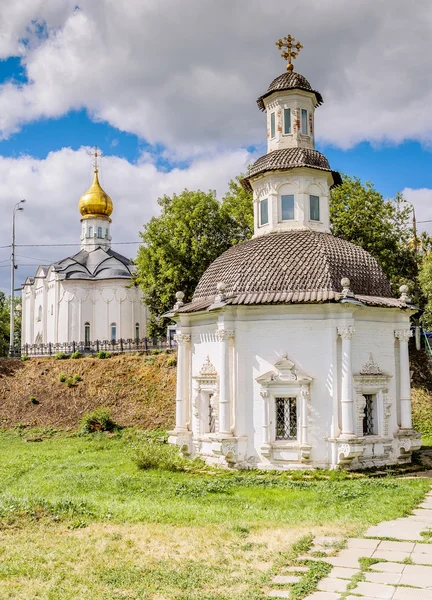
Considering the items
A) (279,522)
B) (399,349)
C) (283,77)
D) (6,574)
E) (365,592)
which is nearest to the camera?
(365,592)

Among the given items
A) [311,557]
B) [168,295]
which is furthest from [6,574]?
[168,295]

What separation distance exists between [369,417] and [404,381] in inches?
62.4

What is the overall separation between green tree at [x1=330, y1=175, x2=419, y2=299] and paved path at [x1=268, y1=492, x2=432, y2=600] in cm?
2094

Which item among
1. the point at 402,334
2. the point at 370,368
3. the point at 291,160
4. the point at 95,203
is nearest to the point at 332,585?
the point at 370,368

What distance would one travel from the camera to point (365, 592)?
287 inches

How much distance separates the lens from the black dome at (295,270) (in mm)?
16594

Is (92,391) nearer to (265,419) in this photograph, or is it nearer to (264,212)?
(264,212)

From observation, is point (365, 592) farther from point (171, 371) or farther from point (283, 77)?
point (171, 371)

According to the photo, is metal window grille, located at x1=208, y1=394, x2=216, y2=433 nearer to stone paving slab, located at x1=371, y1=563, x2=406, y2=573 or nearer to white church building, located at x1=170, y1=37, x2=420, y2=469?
white church building, located at x1=170, y1=37, x2=420, y2=469

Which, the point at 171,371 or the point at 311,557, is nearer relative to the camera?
the point at 311,557

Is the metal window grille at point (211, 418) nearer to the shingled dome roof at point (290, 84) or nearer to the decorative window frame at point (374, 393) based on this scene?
the decorative window frame at point (374, 393)

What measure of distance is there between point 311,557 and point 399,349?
1032 centimetres

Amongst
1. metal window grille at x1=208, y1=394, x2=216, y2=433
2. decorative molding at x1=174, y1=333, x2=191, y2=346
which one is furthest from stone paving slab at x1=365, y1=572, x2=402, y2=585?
decorative molding at x1=174, y1=333, x2=191, y2=346

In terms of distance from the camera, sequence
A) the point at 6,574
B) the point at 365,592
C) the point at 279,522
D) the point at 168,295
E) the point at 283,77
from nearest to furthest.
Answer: the point at 365,592, the point at 6,574, the point at 279,522, the point at 283,77, the point at 168,295
